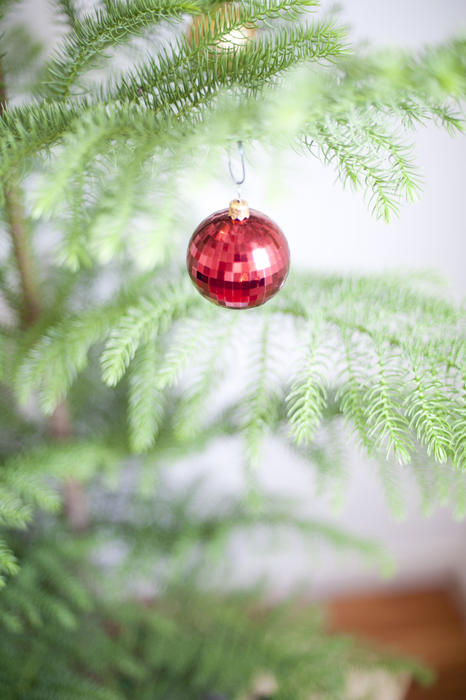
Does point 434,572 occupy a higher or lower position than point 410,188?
lower

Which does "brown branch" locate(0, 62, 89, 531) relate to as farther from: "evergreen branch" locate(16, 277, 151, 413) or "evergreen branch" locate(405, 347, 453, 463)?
"evergreen branch" locate(405, 347, 453, 463)

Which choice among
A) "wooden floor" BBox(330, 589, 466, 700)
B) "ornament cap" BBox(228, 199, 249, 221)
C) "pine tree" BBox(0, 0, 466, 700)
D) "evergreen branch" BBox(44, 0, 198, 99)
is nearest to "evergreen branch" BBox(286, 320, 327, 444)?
"pine tree" BBox(0, 0, 466, 700)

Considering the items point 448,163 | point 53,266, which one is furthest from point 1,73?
point 448,163

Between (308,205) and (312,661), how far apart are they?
0.74 meters

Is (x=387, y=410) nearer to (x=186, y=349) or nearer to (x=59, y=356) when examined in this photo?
(x=186, y=349)

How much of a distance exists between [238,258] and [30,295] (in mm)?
315

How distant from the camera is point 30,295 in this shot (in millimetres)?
567

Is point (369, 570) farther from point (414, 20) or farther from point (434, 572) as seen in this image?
point (414, 20)

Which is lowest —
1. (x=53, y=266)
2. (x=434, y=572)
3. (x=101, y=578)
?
(x=434, y=572)

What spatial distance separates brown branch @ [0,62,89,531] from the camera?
472 millimetres

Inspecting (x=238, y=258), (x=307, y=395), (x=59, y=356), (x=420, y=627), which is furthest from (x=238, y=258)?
Result: (x=420, y=627)

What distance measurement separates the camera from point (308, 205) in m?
0.94

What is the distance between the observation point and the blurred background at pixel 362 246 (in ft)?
2.38

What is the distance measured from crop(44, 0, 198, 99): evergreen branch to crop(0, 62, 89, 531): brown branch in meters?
0.06
